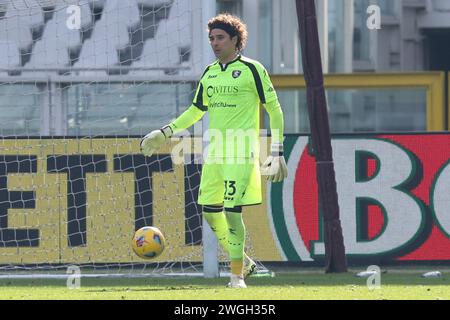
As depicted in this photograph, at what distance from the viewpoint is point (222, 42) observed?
10.5 meters

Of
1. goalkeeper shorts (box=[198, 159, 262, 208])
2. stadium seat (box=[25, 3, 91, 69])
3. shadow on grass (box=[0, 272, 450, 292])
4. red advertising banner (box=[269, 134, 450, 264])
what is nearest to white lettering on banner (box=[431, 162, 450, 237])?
red advertising banner (box=[269, 134, 450, 264])

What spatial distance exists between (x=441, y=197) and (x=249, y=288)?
11.4ft

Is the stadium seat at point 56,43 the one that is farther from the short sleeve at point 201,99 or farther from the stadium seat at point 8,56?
the short sleeve at point 201,99

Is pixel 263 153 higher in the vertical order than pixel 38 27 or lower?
lower

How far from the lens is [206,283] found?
11.1m

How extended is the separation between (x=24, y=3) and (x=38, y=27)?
0.83 metres

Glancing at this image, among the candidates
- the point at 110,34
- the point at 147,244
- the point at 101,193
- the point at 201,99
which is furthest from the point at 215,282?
the point at 110,34

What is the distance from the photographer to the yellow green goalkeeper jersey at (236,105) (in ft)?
34.2

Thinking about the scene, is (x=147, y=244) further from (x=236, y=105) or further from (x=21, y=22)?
(x=21, y=22)

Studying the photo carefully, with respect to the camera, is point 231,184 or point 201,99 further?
point 201,99

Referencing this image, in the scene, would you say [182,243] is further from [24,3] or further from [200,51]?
[24,3]

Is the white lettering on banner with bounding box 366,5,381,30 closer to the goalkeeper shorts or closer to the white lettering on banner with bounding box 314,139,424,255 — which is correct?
the white lettering on banner with bounding box 314,139,424,255

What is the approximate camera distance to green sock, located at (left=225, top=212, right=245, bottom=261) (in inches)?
411
